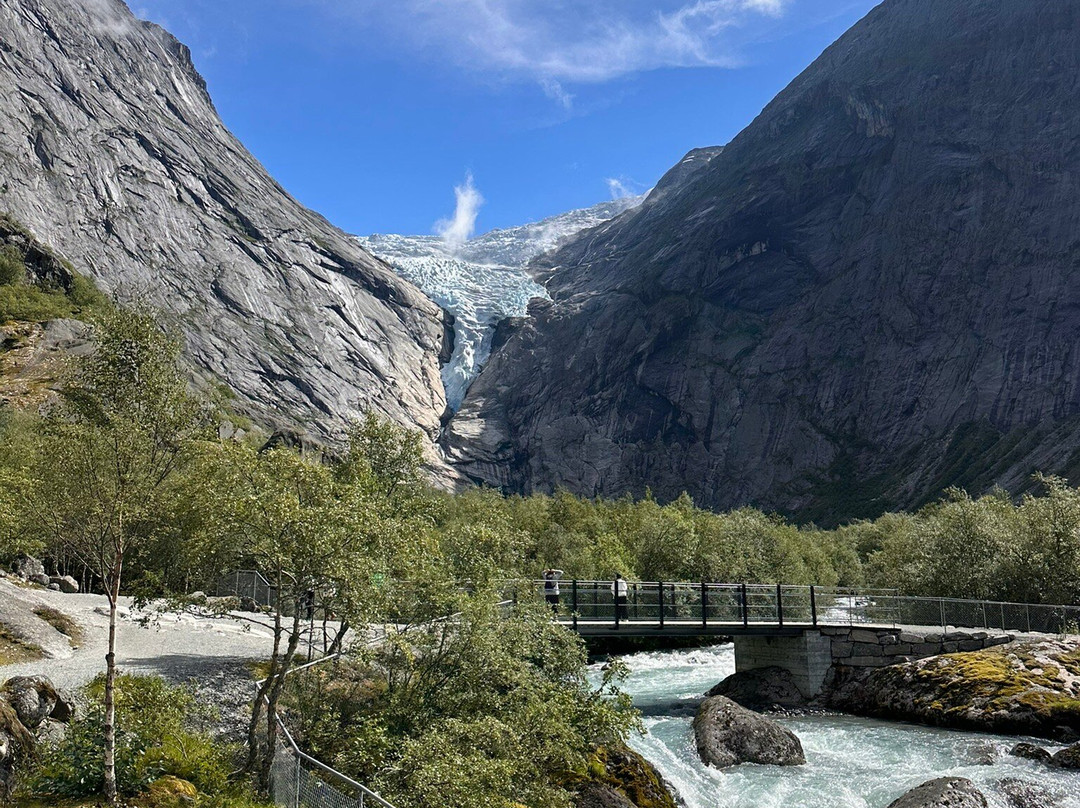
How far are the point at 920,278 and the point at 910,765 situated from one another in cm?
14524

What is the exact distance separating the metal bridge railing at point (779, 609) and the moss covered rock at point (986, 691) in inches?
116

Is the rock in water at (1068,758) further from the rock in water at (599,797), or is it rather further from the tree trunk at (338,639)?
the tree trunk at (338,639)

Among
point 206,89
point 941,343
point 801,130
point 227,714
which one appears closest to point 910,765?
point 227,714

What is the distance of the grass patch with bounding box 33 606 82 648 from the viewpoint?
72.7 feet

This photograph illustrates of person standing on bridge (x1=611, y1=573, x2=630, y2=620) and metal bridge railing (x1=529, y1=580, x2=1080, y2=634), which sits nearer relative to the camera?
person standing on bridge (x1=611, y1=573, x2=630, y2=620)

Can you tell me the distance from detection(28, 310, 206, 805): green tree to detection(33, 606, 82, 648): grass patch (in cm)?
1053

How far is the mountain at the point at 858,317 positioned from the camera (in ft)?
433

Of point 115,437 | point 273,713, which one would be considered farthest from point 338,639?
point 115,437

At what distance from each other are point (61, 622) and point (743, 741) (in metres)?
Result: 19.1

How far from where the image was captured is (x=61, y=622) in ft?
75.1

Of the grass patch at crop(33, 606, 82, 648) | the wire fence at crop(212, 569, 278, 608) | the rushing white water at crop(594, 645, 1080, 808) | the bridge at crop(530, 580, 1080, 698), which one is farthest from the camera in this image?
the wire fence at crop(212, 569, 278, 608)

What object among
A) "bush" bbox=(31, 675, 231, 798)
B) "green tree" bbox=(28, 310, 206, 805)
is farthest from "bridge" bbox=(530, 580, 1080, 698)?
"green tree" bbox=(28, 310, 206, 805)

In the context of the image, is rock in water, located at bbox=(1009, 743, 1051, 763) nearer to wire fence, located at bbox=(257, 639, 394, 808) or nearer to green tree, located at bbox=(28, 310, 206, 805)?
wire fence, located at bbox=(257, 639, 394, 808)

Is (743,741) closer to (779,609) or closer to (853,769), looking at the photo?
(853,769)
